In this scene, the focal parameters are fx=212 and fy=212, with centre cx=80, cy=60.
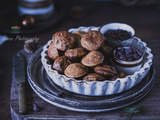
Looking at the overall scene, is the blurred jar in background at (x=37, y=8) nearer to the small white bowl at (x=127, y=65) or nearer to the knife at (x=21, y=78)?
the knife at (x=21, y=78)

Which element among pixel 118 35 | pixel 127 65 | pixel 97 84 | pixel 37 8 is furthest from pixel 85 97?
pixel 37 8

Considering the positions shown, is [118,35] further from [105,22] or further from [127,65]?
[105,22]

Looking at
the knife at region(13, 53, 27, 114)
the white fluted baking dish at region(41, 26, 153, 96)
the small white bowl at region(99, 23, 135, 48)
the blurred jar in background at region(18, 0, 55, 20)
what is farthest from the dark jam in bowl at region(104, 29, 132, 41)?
the blurred jar in background at region(18, 0, 55, 20)

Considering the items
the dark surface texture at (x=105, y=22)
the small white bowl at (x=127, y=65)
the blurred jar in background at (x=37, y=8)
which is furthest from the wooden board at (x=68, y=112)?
the blurred jar in background at (x=37, y=8)

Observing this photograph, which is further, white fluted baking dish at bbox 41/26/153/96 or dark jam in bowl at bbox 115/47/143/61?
dark jam in bowl at bbox 115/47/143/61

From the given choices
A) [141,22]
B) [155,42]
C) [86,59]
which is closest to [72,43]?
[86,59]

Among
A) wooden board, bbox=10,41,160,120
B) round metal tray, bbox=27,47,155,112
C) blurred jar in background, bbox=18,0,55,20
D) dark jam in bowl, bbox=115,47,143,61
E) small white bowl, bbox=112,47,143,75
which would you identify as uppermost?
blurred jar in background, bbox=18,0,55,20

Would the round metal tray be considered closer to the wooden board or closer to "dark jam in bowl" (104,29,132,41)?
the wooden board
